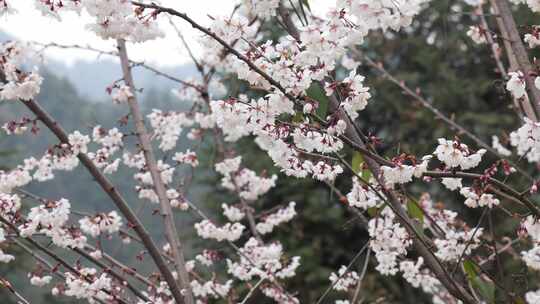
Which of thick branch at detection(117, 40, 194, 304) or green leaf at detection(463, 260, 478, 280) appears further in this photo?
thick branch at detection(117, 40, 194, 304)

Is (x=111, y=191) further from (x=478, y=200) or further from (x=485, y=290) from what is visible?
(x=485, y=290)

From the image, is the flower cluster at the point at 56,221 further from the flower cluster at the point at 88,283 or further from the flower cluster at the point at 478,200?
the flower cluster at the point at 478,200

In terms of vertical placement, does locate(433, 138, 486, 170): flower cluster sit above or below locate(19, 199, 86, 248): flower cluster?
below

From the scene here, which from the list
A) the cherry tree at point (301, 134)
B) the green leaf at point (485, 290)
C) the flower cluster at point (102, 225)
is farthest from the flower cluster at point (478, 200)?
the flower cluster at point (102, 225)

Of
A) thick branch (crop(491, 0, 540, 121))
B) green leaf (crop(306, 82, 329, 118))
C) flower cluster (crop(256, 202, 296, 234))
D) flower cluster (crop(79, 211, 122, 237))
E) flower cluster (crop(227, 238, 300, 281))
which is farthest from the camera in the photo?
flower cluster (crop(256, 202, 296, 234))

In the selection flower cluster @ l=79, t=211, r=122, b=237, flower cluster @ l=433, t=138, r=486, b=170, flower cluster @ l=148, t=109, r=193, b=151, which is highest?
flower cluster @ l=148, t=109, r=193, b=151

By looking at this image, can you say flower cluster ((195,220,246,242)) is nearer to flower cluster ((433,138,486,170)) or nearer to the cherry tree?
the cherry tree

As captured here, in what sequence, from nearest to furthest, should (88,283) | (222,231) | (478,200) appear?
(478,200)
(88,283)
(222,231)

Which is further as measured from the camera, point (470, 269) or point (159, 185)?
point (159, 185)

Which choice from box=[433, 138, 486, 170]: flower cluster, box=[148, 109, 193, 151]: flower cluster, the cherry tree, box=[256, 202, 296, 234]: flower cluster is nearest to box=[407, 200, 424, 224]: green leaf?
the cherry tree

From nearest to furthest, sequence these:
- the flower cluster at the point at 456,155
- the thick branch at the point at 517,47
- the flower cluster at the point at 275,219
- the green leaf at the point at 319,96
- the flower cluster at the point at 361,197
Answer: the flower cluster at the point at 456,155 → the green leaf at the point at 319,96 → the thick branch at the point at 517,47 → the flower cluster at the point at 361,197 → the flower cluster at the point at 275,219

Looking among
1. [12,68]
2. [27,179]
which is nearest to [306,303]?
[27,179]

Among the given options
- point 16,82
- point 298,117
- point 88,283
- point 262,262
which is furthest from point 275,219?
point 298,117

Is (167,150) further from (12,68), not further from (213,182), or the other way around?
(213,182)
